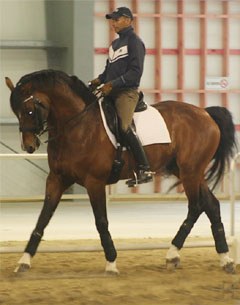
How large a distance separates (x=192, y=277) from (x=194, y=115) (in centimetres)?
170

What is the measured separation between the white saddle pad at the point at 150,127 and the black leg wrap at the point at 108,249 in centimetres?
93

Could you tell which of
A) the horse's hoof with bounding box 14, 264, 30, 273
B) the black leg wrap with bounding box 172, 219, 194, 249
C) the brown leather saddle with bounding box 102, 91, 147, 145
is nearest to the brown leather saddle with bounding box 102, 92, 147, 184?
the brown leather saddle with bounding box 102, 91, 147, 145

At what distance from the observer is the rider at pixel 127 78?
724cm

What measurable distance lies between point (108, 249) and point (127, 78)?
145 cm

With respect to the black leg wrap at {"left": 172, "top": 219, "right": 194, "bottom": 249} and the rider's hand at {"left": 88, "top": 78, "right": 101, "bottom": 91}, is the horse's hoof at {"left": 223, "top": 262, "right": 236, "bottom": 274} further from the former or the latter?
the rider's hand at {"left": 88, "top": 78, "right": 101, "bottom": 91}

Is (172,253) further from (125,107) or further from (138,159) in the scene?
(125,107)

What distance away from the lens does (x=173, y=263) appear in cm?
755

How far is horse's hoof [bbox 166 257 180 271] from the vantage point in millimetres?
7500

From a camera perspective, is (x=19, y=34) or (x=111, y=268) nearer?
(x=111, y=268)

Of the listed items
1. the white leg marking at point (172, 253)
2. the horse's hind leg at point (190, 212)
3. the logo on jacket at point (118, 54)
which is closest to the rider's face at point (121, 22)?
the logo on jacket at point (118, 54)

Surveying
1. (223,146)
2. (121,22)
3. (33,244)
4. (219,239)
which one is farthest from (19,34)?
(33,244)

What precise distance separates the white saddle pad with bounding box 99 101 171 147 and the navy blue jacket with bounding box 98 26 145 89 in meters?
0.32

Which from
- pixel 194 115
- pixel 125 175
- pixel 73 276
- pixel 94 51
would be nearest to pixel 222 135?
pixel 194 115

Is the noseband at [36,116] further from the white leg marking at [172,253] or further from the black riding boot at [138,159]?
the white leg marking at [172,253]
